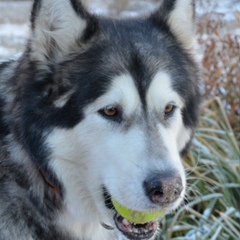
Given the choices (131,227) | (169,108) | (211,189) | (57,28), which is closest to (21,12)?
(211,189)

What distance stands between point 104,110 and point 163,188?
1.66 feet

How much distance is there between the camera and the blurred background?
4.78 meters

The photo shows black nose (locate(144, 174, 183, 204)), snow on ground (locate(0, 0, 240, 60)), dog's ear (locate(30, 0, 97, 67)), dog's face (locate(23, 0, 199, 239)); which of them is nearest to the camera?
black nose (locate(144, 174, 183, 204))

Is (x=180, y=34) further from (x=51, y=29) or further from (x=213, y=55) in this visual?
(x=213, y=55)

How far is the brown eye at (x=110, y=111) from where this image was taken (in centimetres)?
323

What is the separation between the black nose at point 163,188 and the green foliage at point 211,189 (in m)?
1.41

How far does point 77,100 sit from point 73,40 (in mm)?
349

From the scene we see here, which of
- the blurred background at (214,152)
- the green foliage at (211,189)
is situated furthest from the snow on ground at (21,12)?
the green foliage at (211,189)

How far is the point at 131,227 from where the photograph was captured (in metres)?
3.34

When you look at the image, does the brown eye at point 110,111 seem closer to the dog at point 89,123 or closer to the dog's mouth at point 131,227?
the dog at point 89,123

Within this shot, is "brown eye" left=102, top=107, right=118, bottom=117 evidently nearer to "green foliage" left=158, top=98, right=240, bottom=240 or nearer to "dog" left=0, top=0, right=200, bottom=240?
"dog" left=0, top=0, right=200, bottom=240

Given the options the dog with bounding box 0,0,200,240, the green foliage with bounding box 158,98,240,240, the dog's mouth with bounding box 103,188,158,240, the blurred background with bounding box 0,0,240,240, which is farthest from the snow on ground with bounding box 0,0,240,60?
the dog's mouth with bounding box 103,188,158,240

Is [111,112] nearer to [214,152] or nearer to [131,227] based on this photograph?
[131,227]

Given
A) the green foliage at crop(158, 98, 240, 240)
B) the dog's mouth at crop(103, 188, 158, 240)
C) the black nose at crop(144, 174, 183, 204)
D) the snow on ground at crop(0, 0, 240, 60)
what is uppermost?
the black nose at crop(144, 174, 183, 204)
